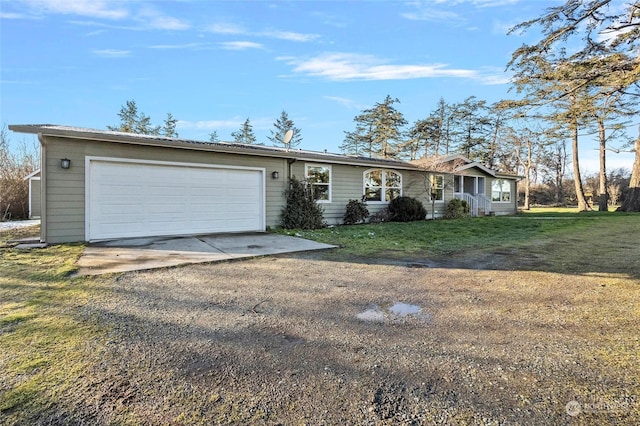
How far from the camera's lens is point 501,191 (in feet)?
70.4

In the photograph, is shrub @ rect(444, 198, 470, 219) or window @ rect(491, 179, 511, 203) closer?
shrub @ rect(444, 198, 470, 219)

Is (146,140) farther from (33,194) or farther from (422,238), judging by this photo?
(33,194)

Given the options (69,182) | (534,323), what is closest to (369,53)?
(69,182)

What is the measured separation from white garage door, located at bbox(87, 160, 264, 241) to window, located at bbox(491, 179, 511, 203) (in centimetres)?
1606

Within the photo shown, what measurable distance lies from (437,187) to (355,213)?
593 centimetres

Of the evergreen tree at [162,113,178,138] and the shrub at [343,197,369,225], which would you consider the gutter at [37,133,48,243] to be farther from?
the evergreen tree at [162,113,178,138]

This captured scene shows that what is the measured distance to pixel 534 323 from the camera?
10.6 ft

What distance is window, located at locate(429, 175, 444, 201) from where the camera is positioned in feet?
53.6

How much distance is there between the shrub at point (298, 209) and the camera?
11031 mm

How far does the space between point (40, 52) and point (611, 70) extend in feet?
53.0

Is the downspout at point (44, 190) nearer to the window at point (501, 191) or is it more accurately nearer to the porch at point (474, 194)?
the porch at point (474, 194)

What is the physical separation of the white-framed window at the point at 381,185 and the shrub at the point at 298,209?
3.18 meters

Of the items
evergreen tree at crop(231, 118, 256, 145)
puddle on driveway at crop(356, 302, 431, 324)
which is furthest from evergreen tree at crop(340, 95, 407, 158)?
puddle on driveway at crop(356, 302, 431, 324)

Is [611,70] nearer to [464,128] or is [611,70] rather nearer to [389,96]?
[389,96]
